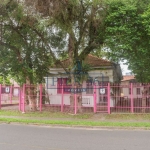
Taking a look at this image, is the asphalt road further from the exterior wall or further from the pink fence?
the exterior wall

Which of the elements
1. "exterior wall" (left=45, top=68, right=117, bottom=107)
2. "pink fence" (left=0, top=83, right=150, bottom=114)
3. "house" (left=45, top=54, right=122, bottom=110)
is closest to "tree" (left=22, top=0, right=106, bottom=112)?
"pink fence" (left=0, top=83, right=150, bottom=114)

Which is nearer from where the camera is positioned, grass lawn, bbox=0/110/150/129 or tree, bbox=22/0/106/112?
grass lawn, bbox=0/110/150/129

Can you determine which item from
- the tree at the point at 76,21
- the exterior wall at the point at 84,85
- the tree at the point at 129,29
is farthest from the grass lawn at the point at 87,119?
the exterior wall at the point at 84,85

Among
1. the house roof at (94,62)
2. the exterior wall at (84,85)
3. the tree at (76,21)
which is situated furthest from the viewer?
the house roof at (94,62)

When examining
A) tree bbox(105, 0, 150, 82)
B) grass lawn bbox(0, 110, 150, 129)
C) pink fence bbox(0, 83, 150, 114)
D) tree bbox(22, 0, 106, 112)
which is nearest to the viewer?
grass lawn bbox(0, 110, 150, 129)

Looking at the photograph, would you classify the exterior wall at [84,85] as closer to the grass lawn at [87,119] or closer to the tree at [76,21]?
the tree at [76,21]

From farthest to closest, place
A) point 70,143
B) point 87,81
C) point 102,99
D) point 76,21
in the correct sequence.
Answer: point 87,81 < point 102,99 < point 76,21 < point 70,143

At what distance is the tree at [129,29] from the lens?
1387 centimetres

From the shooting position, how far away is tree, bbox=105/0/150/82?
13.9 metres

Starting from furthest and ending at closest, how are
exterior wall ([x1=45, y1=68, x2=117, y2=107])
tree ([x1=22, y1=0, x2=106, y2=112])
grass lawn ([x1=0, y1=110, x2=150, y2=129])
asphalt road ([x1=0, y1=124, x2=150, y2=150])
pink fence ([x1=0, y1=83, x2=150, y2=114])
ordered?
exterior wall ([x1=45, y1=68, x2=117, y2=107]), pink fence ([x1=0, y1=83, x2=150, y2=114]), tree ([x1=22, y1=0, x2=106, y2=112]), grass lawn ([x1=0, y1=110, x2=150, y2=129]), asphalt road ([x1=0, y1=124, x2=150, y2=150])

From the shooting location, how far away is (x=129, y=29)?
13.9 meters

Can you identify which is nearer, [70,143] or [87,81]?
[70,143]

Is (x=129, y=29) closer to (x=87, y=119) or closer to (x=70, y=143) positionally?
(x=87, y=119)

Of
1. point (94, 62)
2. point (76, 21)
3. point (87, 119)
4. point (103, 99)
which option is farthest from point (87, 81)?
point (87, 119)
